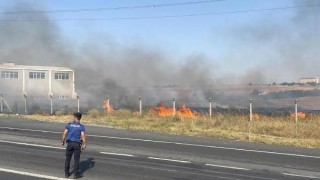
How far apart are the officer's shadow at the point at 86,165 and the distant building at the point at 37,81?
40.0 meters

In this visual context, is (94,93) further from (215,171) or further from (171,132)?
(215,171)

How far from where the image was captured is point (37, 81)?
51.7 m

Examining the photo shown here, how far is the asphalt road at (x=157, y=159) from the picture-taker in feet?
27.4

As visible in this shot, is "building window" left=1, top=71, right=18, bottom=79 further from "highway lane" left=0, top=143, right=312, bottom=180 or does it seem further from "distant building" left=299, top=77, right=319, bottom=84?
"highway lane" left=0, top=143, right=312, bottom=180

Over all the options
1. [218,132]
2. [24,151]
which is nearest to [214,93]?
[218,132]

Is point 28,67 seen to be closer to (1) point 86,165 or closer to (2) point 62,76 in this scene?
(2) point 62,76

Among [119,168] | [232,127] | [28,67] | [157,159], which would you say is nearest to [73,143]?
[119,168]

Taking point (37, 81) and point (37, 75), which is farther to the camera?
point (37, 75)

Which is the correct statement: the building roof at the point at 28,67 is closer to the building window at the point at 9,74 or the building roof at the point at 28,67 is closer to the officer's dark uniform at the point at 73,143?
the building window at the point at 9,74

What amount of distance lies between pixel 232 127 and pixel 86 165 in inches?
401

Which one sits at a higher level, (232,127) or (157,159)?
(232,127)

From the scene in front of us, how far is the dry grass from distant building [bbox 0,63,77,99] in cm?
2836

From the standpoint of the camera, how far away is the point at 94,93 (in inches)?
1939

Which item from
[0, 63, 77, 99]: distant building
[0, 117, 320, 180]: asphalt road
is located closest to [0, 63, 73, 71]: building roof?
[0, 63, 77, 99]: distant building
